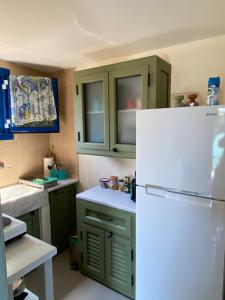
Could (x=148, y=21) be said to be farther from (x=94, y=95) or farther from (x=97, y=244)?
(x=97, y=244)

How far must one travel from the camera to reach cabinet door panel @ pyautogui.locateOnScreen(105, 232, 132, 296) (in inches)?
70.1

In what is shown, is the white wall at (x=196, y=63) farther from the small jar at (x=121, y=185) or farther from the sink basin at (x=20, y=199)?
the sink basin at (x=20, y=199)

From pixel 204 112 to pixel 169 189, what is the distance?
0.51m

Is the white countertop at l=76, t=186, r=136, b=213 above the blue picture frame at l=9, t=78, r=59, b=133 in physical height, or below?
below

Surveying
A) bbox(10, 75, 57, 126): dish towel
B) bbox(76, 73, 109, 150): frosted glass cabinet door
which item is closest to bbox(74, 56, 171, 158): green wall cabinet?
bbox(76, 73, 109, 150): frosted glass cabinet door

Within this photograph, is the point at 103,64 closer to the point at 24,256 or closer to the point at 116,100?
the point at 116,100

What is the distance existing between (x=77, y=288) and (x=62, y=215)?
758 mm

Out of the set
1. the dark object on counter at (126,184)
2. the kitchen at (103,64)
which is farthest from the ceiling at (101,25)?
the dark object on counter at (126,184)

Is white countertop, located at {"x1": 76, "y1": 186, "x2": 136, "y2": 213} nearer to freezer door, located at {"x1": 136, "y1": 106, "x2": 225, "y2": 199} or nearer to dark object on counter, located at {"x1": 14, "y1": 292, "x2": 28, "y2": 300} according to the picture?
freezer door, located at {"x1": 136, "y1": 106, "x2": 225, "y2": 199}

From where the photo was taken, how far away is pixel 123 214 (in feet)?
5.72

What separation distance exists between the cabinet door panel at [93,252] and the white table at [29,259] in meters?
0.75

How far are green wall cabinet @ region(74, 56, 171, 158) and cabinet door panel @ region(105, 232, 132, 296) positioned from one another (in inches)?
29.0

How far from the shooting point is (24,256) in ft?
3.66

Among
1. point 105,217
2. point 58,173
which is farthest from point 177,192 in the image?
point 58,173
